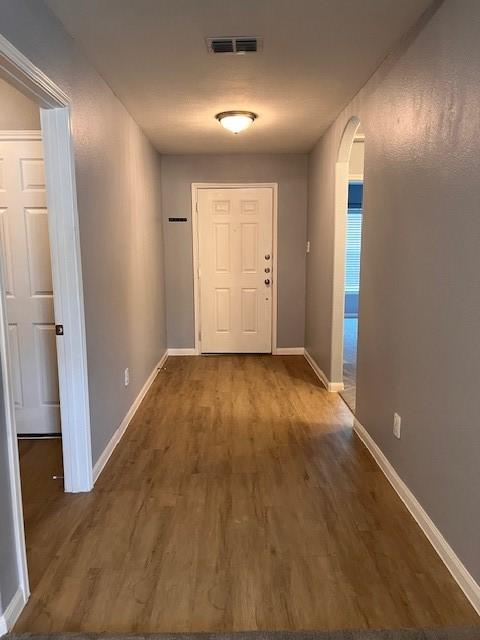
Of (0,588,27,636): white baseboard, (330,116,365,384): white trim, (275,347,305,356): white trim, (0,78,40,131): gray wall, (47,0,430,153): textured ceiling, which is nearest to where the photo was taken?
(0,588,27,636): white baseboard

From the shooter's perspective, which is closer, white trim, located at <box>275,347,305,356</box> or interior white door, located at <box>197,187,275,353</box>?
interior white door, located at <box>197,187,275,353</box>

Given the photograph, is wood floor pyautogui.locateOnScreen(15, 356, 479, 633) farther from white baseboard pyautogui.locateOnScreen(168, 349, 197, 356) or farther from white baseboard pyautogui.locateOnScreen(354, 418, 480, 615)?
white baseboard pyautogui.locateOnScreen(168, 349, 197, 356)

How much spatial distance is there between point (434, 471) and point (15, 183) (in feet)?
9.34

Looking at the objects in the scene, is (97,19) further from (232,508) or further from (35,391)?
(232,508)

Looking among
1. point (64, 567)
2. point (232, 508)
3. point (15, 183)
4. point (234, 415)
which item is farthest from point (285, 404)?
point (15, 183)

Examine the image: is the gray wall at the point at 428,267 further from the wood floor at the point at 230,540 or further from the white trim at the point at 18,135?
the white trim at the point at 18,135

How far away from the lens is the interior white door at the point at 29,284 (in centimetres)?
293

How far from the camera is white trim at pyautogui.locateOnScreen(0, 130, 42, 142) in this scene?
2.88 meters

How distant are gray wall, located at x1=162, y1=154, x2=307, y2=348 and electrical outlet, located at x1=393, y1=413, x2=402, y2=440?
3.06m

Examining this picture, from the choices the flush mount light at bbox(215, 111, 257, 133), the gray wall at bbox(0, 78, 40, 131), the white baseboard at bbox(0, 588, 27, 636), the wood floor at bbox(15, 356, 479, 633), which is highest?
the flush mount light at bbox(215, 111, 257, 133)

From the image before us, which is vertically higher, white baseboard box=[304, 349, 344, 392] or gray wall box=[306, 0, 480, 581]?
gray wall box=[306, 0, 480, 581]

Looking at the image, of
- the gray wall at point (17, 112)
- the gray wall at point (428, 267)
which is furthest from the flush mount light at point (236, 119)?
the gray wall at point (17, 112)

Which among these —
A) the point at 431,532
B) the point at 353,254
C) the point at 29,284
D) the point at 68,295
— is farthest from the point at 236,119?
the point at 353,254

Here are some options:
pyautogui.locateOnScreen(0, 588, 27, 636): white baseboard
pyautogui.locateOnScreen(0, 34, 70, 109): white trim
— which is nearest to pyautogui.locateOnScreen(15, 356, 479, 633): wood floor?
pyautogui.locateOnScreen(0, 588, 27, 636): white baseboard
